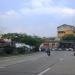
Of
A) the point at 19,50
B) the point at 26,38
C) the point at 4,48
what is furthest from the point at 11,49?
the point at 26,38

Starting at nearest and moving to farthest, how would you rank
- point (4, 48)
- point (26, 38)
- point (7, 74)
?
point (7, 74)
point (4, 48)
point (26, 38)

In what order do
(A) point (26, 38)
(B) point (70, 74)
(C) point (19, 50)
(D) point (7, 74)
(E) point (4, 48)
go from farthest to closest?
(A) point (26, 38)
(C) point (19, 50)
(E) point (4, 48)
(B) point (70, 74)
(D) point (7, 74)

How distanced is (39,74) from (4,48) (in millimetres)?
62561

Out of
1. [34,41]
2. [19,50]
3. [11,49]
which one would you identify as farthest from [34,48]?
[11,49]

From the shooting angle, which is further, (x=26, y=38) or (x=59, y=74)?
(x=26, y=38)

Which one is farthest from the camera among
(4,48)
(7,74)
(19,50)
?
(19,50)

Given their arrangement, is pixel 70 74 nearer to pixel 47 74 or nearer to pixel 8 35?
pixel 47 74

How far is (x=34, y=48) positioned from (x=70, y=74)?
12803 cm

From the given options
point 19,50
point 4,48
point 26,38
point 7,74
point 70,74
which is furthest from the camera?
point 26,38

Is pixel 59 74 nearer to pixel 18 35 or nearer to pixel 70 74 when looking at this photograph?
pixel 70 74

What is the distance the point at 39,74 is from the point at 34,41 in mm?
131164

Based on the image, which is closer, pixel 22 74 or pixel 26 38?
pixel 22 74

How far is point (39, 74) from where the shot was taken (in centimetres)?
2159

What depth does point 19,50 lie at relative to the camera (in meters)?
105
